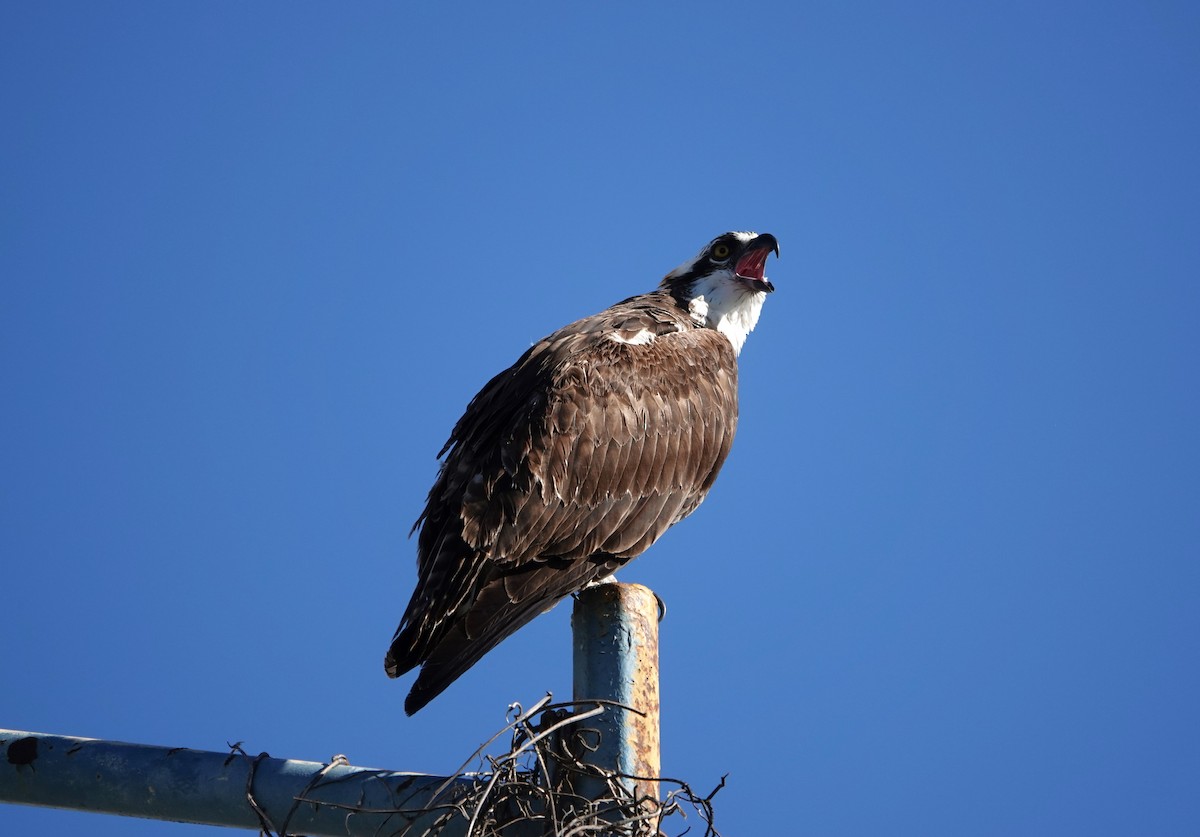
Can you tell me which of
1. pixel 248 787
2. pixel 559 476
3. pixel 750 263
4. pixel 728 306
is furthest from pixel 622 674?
pixel 750 263

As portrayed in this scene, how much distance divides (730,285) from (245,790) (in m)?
4.18

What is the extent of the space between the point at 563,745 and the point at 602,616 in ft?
1.38

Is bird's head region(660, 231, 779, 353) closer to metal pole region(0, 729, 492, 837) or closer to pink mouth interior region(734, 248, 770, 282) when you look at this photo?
pink mouth interior region(734, 248, 770, 282)

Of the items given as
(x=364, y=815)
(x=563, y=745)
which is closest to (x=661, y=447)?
(x=563, y=745)

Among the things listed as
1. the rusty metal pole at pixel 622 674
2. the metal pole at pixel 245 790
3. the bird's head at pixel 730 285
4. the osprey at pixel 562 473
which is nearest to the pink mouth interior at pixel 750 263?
the bird's head at pixel 730 285

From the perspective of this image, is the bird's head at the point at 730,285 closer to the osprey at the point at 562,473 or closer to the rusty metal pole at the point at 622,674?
the osprey at the point at 562,473

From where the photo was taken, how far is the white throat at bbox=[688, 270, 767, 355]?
6324 mm

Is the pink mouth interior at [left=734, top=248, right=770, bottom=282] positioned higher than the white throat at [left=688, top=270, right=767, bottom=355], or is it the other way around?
the pink mouth interior at [left=734, top=248, right=770, bottom=282]

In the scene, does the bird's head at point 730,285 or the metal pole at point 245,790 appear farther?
the bird's head at point 730,285

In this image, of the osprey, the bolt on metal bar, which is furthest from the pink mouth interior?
the bolt on metal bar

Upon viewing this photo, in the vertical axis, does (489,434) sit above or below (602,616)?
above

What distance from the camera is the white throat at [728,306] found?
632 cm

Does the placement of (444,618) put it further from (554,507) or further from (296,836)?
(296,836)

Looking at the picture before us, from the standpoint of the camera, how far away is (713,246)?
661 centimetres
